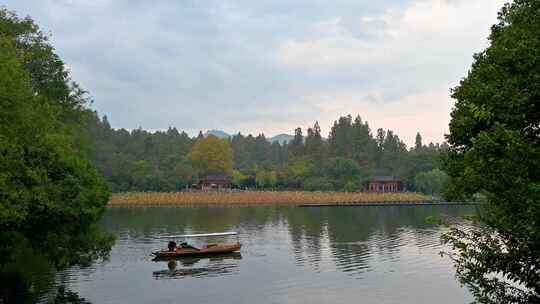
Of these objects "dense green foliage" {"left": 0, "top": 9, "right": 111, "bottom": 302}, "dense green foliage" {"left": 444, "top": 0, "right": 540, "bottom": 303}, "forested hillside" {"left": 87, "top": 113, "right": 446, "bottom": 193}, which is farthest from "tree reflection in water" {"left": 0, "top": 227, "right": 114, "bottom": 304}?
"forested hillside" {"left": 87, "top": 113, "right": 446, "bottom": 193}

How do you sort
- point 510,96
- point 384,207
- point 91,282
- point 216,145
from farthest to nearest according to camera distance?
point 216,145, point 384,207, point 91,282, point 510,96

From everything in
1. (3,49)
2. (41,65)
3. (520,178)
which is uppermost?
(41,65)

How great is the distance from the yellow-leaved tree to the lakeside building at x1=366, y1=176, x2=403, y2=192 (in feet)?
124

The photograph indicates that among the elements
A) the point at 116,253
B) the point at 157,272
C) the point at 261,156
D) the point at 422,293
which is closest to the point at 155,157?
the point at 261,156

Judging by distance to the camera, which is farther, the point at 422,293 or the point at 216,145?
the point at 216,145

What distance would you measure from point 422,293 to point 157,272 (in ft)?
63.5

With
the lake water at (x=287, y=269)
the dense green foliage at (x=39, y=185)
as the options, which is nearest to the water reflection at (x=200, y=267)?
the lake water at (x=287, y=269)

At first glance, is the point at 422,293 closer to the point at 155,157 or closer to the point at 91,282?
the point at 91,282

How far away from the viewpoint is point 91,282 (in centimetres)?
3500

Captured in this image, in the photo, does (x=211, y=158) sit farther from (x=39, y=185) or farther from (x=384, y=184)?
(x=39, y=185)

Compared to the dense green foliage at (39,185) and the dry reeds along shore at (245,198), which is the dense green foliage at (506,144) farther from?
the dry reeds along shore at (245,198)

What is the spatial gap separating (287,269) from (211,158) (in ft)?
319

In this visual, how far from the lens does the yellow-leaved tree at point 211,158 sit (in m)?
135

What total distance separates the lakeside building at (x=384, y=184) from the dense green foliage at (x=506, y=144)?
117495mm
